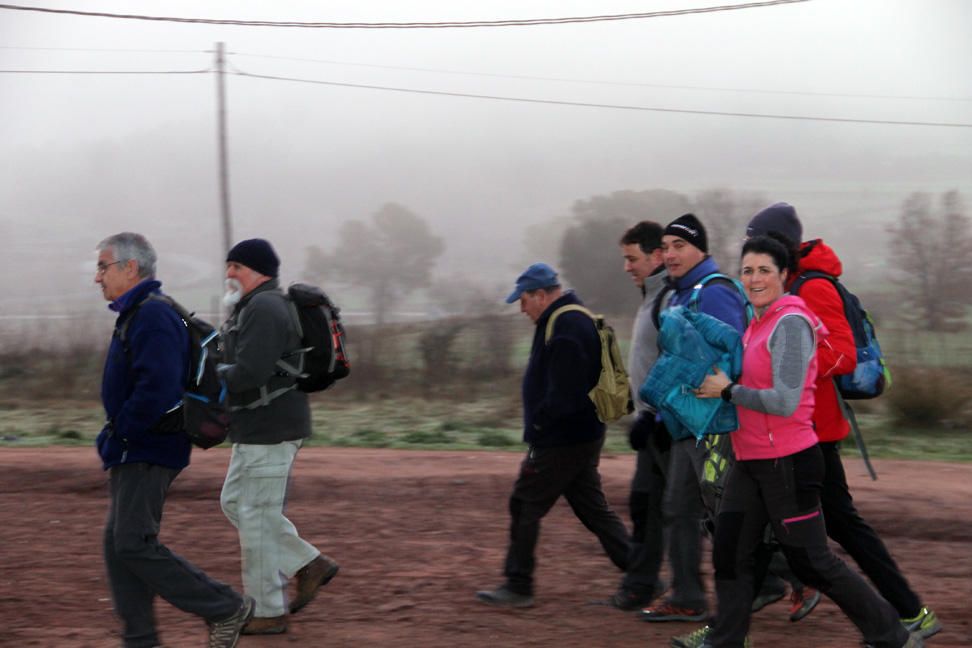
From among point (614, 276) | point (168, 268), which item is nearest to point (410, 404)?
point (614, 276)

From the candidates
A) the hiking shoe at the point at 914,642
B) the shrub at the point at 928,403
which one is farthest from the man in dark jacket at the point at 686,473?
the shrub at the point at 928,403

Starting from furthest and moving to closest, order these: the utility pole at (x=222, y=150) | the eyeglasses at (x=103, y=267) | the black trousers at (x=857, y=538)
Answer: the utility pole at (x=222, y=150) → the black trousers at (x=857, y=538) → the eyeglasses at (x=103, y=267)

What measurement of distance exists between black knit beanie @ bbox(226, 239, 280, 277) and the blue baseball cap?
121cm

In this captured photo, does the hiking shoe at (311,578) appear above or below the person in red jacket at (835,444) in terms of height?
below

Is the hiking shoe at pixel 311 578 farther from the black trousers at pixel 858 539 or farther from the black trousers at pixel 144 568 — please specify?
the black trousers at pixel 858 539

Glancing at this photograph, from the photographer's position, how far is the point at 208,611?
15.7ft

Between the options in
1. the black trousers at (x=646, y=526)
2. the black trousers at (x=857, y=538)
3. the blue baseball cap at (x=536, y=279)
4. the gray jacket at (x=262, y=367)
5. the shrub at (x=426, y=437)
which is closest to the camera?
the black trousers at (x=857, y=538)

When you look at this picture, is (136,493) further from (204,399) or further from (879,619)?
(879,619)

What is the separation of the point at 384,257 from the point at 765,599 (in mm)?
36493

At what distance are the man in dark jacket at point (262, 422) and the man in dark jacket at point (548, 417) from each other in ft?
3.62

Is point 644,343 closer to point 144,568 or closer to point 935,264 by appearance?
point 144,568

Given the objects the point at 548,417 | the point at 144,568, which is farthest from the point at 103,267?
the point at 548,417

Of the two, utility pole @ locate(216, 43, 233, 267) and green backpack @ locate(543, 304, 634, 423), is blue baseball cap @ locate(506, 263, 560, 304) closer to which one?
green backpack @ locate(543, 304, 634, 423)

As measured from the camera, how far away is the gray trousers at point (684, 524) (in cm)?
527
